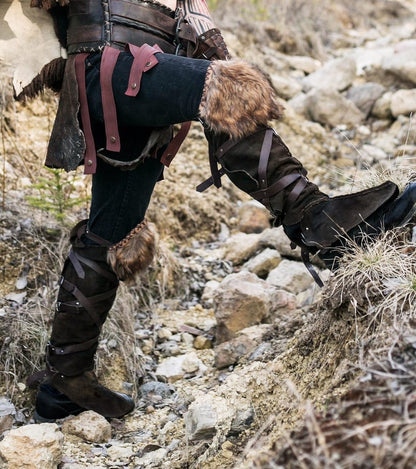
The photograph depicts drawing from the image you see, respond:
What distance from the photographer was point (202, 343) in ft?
10.3

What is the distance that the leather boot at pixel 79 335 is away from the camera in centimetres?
232

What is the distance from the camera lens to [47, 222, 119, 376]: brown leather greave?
7.61 feet

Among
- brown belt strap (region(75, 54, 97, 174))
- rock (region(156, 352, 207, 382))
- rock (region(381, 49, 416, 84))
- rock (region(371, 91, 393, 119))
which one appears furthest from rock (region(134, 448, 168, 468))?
rock (region(381, 49, 416, 84))

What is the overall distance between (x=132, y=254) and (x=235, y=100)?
28.7 inches

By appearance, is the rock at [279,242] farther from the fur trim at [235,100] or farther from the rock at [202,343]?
the fur trim at [235,100]

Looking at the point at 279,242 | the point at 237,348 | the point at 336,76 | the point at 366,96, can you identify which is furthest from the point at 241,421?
the point at 336,76

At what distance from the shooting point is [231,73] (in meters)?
1.88

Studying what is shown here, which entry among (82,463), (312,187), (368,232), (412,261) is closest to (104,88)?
(312,187)

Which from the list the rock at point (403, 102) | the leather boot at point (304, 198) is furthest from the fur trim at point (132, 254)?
the rock at point (403, 102)

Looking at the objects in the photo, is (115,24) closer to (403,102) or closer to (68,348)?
(68,348)

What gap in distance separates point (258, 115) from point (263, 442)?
0.98m

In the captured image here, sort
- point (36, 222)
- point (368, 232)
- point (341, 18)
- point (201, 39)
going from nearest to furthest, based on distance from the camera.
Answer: point (368, 232), point (201, 39), point (36, 222), point (341, 18)

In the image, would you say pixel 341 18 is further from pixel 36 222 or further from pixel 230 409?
pixel 230 409

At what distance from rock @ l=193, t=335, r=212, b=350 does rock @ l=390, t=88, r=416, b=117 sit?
4264 mm
